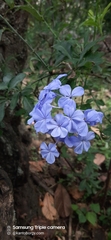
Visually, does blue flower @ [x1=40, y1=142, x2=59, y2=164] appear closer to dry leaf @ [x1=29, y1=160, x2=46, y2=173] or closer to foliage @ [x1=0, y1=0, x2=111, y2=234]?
foliage @ [x1=0, y1=0, x2=111, y2=234]

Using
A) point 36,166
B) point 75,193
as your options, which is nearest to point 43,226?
point 75,193

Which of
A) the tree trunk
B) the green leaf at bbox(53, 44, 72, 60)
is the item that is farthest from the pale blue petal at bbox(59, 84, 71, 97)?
the tree trunk

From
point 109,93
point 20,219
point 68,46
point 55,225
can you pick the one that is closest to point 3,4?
point 68,46

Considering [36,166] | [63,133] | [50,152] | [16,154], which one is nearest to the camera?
[63,133]

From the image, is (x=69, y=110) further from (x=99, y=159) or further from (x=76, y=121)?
(x=99, y=159)

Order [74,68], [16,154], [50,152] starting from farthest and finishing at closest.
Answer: [16,154] → [74,68] → [50,152]

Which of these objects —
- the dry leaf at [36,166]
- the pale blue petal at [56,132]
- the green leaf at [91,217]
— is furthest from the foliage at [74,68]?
the dry leaf at [36,166]
